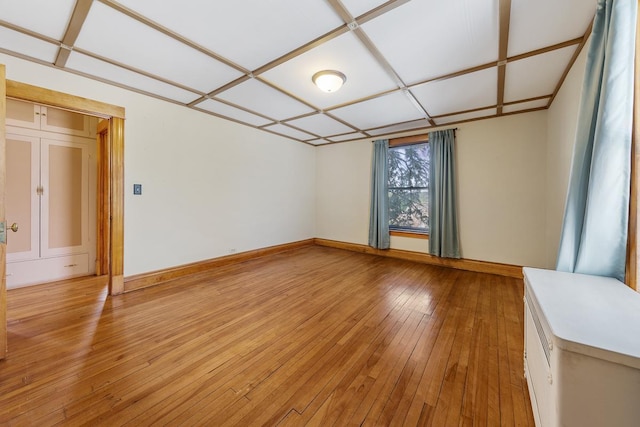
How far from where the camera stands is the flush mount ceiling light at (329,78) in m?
2.34

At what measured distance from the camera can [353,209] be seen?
5.32m

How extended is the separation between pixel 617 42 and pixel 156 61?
3.38 metres

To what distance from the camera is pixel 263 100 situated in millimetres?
3117

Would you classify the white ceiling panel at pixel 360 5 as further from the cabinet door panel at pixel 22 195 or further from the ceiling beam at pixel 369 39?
the cabinet door panel at pixel 22 195

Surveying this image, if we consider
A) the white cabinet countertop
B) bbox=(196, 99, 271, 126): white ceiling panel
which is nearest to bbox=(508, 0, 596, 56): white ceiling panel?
the white cabinet countertop

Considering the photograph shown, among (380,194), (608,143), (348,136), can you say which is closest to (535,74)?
(608,143)

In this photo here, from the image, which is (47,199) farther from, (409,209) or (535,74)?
(535,74)

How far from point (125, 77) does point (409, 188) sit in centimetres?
455

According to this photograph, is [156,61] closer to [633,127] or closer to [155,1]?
[155,1]

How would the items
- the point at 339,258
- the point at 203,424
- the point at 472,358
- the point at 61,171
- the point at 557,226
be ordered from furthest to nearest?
the point at 339,258 < the point at 61,171 < the point at 557,226 < the point at 472,358 < the point at 203,424

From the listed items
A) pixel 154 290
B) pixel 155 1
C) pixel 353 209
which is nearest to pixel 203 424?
pixel 154 290

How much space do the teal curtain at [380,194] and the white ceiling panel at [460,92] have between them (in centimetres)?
139

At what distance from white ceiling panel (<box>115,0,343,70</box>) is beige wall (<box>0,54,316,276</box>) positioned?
5.32 feet

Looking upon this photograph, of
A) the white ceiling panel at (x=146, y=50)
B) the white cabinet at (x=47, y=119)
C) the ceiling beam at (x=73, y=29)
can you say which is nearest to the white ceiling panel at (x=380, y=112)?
the white ceiling panel at (x=146, y=50)
